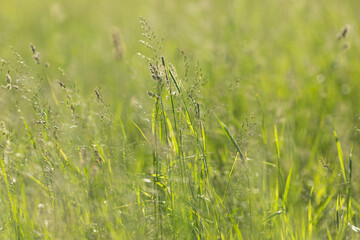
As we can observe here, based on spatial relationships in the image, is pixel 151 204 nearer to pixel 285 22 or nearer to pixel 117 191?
pixel 117 191

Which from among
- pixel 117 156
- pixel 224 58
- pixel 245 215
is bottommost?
pixel 245 215

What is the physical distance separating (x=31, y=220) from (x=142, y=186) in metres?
0.50

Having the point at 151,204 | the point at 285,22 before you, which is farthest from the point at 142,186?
the point at 285,22

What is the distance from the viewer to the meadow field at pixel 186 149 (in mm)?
1772

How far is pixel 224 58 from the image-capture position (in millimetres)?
4152

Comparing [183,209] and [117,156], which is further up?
[117,156]

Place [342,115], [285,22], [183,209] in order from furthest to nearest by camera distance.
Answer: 1. [285,22]
2. [342,115]
3. [183,209]

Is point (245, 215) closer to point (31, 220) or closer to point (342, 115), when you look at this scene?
point (31, 220)

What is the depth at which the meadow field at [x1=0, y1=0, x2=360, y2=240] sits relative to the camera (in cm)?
177

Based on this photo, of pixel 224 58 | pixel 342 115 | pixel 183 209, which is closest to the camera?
pixel 183 209

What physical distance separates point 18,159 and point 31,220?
308 mm

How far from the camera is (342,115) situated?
320 centimetres

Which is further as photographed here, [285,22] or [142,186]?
[285,22]

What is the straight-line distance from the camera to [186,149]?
1942 mm
